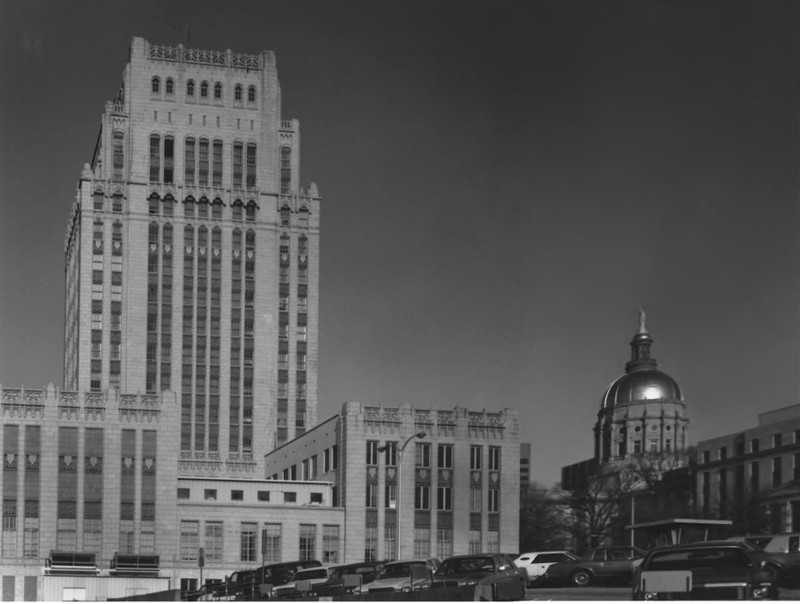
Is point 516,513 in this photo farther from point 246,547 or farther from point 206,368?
point 206,368

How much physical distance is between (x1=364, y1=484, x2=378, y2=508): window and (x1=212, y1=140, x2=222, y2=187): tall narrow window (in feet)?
115

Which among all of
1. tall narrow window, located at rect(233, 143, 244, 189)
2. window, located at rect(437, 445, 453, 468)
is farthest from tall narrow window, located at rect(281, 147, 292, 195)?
window, located at rect(437, 445, 453, 468)

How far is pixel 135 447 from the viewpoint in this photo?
73750 millimetres

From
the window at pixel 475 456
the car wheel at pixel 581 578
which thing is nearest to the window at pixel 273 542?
the window at pixel 475 456

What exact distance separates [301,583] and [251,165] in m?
67.5

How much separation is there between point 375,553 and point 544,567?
31.2 m

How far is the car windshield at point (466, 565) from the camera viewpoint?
36188 millimetres

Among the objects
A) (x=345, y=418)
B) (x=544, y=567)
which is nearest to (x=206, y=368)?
(x=345, y=418)

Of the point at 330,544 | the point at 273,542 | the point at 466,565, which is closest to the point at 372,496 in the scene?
the point at 330,544

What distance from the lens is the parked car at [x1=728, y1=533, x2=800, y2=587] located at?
112 feet

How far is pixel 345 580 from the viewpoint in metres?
39.7

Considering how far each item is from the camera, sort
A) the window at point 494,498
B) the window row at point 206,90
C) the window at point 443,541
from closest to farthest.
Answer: the window at point 494,498 → the window at point 443,541 → the window row at point 206,90

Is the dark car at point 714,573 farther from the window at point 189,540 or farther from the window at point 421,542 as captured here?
the window at point 189,540

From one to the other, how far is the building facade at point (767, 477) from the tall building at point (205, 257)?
2930 centimetres
